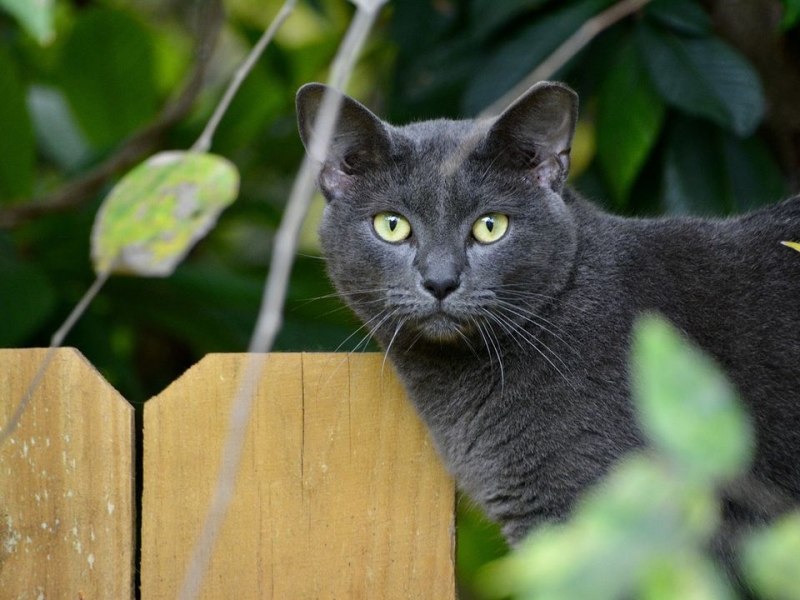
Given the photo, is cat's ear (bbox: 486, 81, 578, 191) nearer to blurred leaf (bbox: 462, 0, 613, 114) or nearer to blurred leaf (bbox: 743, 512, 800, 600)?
blurred leaf (bbox: 462, 0, 613, 114)

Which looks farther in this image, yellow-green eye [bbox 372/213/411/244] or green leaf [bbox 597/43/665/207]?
green leaf [bbox 597/43/665/207]

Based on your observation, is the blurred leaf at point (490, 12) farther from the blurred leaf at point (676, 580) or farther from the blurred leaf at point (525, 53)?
the blurred leaf at point (676, 580)

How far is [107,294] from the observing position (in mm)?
3637

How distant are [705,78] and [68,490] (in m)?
1.90

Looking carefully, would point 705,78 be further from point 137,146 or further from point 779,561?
point 779,561

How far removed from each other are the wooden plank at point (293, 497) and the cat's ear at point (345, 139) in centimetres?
44

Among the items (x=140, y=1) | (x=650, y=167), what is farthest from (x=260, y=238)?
(x=650, y=167)

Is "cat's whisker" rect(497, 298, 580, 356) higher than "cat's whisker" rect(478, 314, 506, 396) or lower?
higher

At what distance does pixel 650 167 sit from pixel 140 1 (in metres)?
3.96

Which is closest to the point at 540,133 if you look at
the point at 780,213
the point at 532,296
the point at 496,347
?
the point at 532,296

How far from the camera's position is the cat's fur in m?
1.76

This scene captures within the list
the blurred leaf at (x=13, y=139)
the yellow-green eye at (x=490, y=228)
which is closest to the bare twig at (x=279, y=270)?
the yellow-green eye at (x=490, y=228)

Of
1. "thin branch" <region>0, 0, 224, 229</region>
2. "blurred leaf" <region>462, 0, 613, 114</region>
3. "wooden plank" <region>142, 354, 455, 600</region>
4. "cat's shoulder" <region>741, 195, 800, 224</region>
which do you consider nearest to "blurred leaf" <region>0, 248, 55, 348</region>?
"thin branch" <region>0, 0, 224, 229</region>

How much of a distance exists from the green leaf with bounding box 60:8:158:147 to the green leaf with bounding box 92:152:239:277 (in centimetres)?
272
